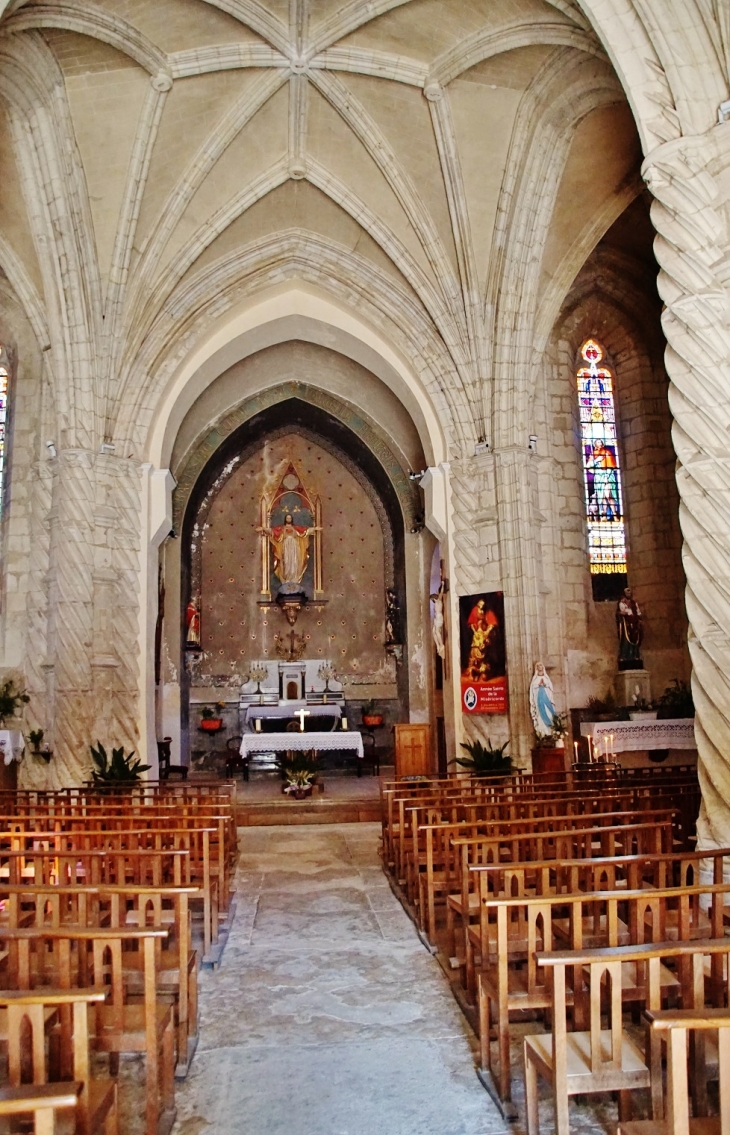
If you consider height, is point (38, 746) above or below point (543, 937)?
above

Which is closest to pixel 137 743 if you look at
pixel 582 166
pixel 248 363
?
pixel 248 363

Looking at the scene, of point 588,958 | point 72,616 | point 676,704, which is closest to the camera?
point 588,958

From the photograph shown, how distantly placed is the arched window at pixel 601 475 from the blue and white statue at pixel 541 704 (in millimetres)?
4056

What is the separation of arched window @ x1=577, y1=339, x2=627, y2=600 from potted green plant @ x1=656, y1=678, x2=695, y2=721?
2245mm

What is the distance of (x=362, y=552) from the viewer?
66.4ft

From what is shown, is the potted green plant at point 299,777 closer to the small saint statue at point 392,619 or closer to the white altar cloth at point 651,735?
the white altar cloth at point 651,735

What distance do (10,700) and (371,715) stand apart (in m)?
7.68

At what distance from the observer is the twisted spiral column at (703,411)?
21.0ft

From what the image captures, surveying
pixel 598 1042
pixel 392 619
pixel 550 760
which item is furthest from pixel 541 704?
pixel 598 1042

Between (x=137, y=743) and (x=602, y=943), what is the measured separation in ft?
32.4

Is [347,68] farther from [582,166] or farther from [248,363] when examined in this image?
[248,363]

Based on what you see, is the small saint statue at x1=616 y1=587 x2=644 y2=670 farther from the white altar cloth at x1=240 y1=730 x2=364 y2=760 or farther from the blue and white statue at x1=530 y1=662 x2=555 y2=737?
Answer: the white altar cloth at x1=240 y1=730 x2=364 y2=760

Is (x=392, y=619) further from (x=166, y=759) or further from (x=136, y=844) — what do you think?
(x=136, y=844)

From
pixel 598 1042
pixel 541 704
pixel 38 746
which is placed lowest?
pixel 598 1042
